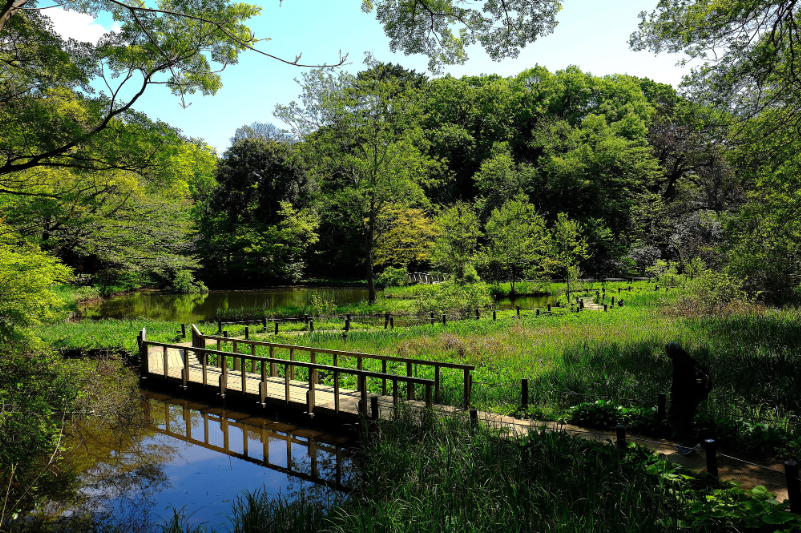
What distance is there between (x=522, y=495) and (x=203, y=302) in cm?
3461

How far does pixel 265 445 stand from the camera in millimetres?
9023

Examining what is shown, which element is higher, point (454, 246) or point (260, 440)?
point (454, 246)

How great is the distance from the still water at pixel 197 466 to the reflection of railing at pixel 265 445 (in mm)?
19

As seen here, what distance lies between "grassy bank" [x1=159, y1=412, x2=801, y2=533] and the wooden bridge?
1.90m

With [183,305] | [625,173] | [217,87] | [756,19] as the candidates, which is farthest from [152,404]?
[625,173]

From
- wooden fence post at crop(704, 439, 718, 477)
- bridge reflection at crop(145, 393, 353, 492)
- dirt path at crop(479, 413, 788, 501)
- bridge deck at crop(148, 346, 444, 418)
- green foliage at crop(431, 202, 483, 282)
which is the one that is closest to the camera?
wooden fence post at crop(704, 439, 718, 477)

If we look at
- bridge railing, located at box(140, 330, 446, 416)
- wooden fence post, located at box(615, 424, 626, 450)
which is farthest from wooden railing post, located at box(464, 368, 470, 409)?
wooden fence post, located at box(615, 424, 626, 450)

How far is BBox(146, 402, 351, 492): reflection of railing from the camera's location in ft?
25.0

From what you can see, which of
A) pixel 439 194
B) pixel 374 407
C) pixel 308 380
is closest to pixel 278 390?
pixel 308 380

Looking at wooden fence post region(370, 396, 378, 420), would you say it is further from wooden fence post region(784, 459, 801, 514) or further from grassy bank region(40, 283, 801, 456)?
wooden fence post region(784, 459, 801, 514)

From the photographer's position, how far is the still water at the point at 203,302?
27562 mm

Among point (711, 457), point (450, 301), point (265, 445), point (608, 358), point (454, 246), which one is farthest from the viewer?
point (454, 246)

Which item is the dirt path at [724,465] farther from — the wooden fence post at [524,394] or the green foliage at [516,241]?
the green foliage at [516,241]

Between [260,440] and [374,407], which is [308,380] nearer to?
[260,440]
